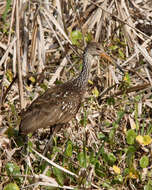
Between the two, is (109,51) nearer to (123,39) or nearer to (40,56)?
(123,39)

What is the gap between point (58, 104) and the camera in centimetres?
409

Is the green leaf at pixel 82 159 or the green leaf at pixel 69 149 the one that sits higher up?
the green leaf at pixel 69 149

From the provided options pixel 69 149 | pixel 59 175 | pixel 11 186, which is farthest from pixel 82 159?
pixel 11 186

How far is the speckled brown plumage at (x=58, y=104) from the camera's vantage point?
380 cm

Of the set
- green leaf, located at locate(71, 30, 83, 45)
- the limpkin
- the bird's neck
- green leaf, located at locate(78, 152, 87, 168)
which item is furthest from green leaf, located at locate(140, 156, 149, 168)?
green leaf, located at locate(71, 30, 83, 45)

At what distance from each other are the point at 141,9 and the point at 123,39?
45 cm

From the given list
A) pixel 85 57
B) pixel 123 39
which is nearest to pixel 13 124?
pixel 85 57

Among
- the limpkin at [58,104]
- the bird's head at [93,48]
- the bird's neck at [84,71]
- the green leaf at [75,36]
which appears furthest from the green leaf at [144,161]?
the green leaf at [75,36]

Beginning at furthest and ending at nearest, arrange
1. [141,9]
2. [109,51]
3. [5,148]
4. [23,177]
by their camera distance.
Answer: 1. [141,9]
2. [109,51]
3. [5,148]
4. [23,177]

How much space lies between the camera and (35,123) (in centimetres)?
378

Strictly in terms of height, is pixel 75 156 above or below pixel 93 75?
below

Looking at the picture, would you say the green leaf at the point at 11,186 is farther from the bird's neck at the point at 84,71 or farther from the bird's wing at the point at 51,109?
the bird's neck at the point at 84,71

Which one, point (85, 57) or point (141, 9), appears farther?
point (141, 9)

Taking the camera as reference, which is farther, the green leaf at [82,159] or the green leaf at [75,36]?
the green leaf at [75,36]
